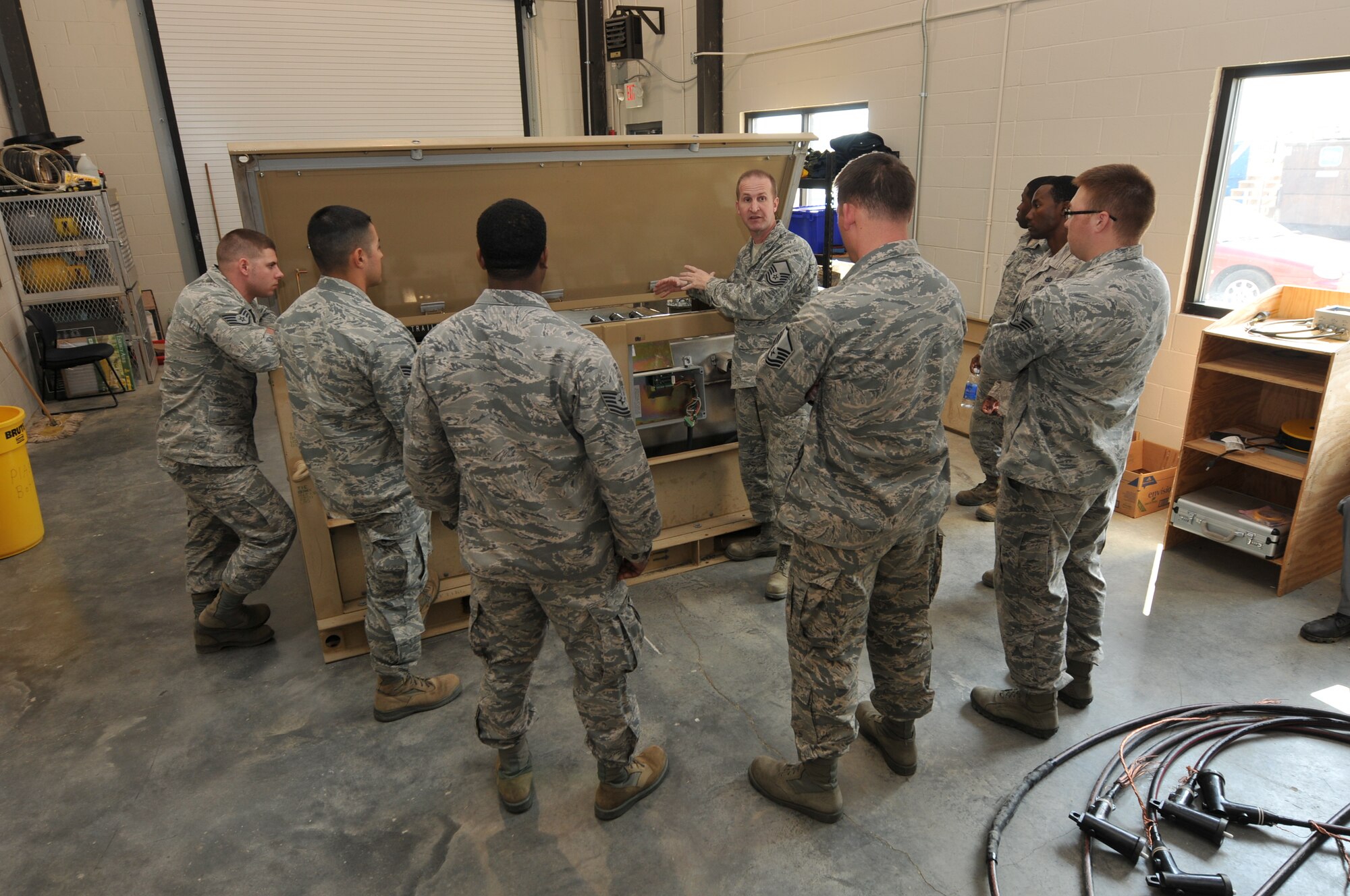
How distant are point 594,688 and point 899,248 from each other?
55.2 inches

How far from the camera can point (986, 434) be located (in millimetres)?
4109

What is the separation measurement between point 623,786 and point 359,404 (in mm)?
1414

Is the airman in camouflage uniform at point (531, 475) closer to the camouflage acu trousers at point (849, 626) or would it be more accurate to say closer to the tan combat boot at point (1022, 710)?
the camouflage acu trousers at point (849, 626)

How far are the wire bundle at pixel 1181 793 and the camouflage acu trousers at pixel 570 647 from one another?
3.57 feet

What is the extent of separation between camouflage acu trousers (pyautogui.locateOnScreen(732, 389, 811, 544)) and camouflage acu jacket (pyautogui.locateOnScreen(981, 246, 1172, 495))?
3.76ft

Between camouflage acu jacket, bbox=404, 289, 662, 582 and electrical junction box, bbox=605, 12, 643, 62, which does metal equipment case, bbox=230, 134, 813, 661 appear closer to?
camouflage acu jacket, bbox=404, 289, 662, 582

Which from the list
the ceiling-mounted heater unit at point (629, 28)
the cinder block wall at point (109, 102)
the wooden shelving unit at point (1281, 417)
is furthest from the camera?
the ceiling-mounted heater unit at point (629, 28)

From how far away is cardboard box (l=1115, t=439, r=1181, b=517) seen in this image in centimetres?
419

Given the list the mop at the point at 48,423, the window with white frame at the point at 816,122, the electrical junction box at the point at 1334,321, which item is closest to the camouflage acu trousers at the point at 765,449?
the electrical junction box at the point at 1334,321

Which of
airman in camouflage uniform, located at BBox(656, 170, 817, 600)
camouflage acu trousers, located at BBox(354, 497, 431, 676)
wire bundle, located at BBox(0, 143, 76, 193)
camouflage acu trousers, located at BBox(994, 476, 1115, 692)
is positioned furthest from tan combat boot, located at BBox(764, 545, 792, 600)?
wire bundle, located at BBox(0, 143, 76, 193)

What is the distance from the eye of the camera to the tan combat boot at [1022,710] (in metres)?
2.59

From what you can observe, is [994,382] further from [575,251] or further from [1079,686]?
[575,251]

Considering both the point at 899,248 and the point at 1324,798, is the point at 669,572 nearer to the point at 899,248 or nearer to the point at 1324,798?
the point at 899,248

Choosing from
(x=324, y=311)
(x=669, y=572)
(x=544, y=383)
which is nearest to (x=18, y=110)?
(x=324, y=311)
